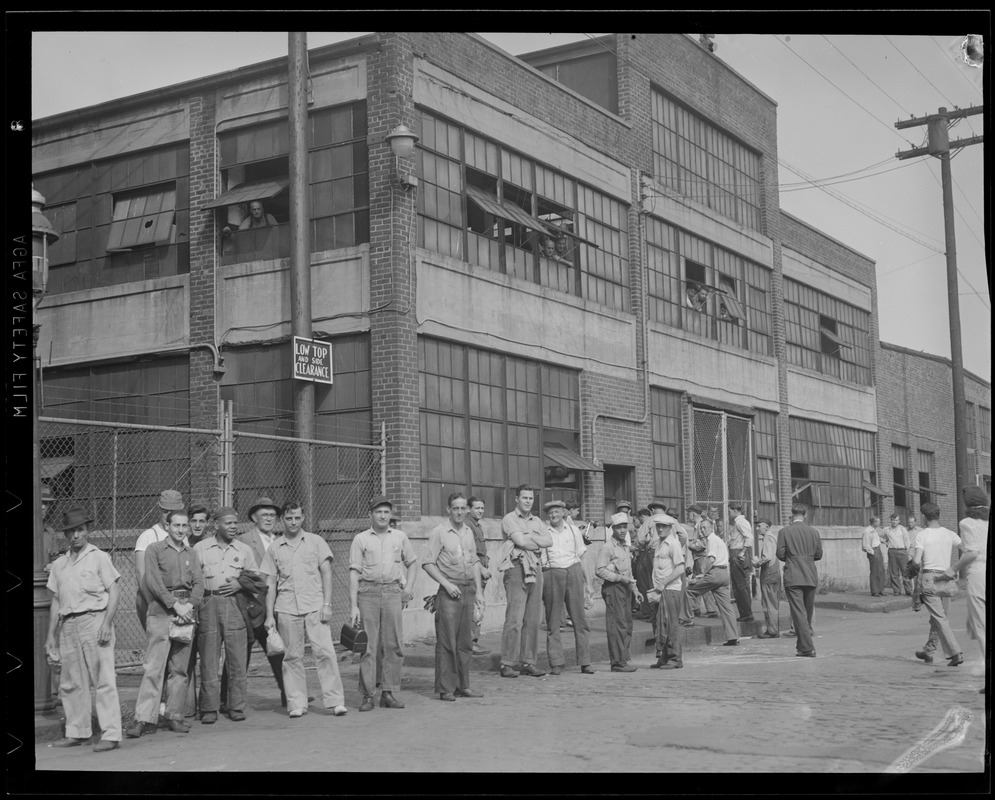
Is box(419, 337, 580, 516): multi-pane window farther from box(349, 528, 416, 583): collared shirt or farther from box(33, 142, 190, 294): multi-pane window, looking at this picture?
box(349, 528, 416, 583): collared shirt

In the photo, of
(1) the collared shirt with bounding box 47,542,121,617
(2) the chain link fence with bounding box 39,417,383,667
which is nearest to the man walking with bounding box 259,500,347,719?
(1) the collared shirt with bounding box 47,542,121,617

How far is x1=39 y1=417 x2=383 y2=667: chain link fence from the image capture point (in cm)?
1622

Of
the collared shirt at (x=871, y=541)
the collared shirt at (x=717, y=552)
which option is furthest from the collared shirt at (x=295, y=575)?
the collared shirt at (x=871, y=541)

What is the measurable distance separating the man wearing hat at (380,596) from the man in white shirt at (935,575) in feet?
20.8

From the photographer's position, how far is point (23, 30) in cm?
798

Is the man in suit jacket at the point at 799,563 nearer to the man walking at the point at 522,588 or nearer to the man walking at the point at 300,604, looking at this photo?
the man walking at the point at 522,588

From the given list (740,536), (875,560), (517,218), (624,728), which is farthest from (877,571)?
(624,728)

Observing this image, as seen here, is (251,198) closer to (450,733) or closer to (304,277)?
(304,277)

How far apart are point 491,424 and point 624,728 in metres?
9.40

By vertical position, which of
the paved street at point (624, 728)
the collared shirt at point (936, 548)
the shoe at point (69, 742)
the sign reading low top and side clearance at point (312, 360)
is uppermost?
the sign reading low top and side clearance at point (312, 360)

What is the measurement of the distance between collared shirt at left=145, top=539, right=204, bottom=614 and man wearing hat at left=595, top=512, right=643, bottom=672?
5384 mm

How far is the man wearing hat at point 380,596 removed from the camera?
1126 centimetres

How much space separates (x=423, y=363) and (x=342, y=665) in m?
4.86
